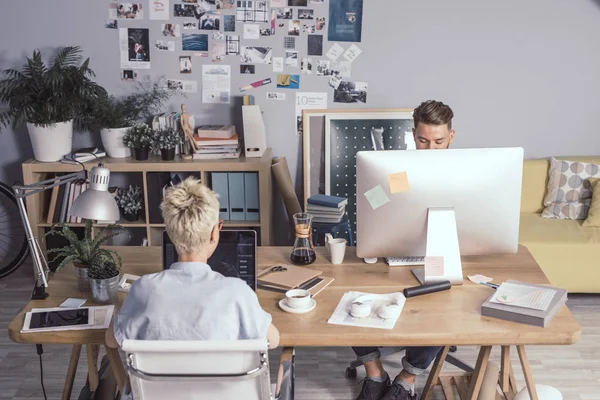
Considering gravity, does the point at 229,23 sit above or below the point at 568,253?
above

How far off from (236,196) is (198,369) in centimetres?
Answer: 251

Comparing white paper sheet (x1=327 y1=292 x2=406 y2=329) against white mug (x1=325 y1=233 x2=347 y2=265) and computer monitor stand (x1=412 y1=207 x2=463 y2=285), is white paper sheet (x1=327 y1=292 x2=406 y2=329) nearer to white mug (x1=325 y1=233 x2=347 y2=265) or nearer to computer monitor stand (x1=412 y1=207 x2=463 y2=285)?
computer monitor stand (x1=412 y1=207 x2=463 y2=285)

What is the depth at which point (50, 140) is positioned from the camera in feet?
13.4

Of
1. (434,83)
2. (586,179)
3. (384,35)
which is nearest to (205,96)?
(384,35)

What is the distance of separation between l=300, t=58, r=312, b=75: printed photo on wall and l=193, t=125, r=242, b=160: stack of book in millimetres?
618

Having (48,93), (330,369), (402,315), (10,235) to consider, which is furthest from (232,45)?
(402,315)

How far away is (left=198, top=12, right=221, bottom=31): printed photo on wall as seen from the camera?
4.28 m

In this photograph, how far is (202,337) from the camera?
1827 millimetres

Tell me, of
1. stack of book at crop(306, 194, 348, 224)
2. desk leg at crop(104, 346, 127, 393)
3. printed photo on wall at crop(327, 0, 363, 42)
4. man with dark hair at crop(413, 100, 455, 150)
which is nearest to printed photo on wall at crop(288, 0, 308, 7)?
printed photo on wall at crop(327, 0, 363, 42)

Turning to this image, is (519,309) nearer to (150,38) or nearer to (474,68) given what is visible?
(474,68)

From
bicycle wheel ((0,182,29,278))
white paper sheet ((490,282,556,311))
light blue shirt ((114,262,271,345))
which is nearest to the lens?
light blue shirt ((114,262,271,345))

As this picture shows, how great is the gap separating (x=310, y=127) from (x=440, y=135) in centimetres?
137

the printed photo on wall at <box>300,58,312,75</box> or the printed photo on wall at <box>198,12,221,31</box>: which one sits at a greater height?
the printed photo on wall at <box>198,12,221,31</box>

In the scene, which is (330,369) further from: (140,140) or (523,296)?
(140,140)
